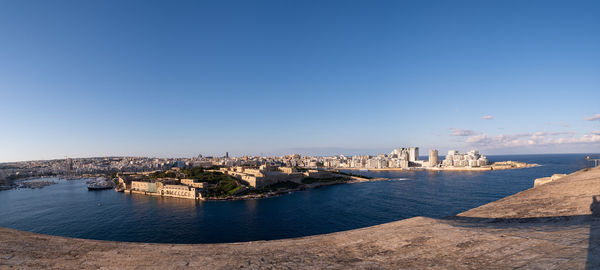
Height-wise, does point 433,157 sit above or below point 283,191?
above

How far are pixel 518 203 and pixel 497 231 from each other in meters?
3.15

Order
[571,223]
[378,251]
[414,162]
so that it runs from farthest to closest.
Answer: [414,162] → [571,223] → [378,251]

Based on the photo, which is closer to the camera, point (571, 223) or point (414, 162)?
point (571, 223)

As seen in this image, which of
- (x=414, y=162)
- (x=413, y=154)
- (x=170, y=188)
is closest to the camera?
(x=170, y=188)

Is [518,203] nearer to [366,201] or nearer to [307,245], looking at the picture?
[307,245]

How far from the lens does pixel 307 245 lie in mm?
4020

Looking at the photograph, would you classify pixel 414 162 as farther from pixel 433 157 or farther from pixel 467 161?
pixel 467 161

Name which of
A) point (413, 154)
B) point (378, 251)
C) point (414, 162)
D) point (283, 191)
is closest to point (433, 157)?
point (414, 162)

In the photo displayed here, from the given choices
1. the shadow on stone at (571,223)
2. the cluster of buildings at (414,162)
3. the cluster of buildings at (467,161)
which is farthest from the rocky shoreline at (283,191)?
the cluster of buildings at (467,161)

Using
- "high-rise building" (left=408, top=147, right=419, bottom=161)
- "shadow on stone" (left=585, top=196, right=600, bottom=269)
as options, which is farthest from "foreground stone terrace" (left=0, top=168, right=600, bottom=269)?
"high-rise building" (left=408, top=147, right=419, bottom=161)

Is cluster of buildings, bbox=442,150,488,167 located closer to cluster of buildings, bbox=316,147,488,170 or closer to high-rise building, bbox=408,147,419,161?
cluster of buildings, bbox=316,147,488,170

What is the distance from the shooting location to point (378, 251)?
11.4 ft

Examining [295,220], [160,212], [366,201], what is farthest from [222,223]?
[366,201]

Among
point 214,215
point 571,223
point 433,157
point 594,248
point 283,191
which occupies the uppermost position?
point 594,248
